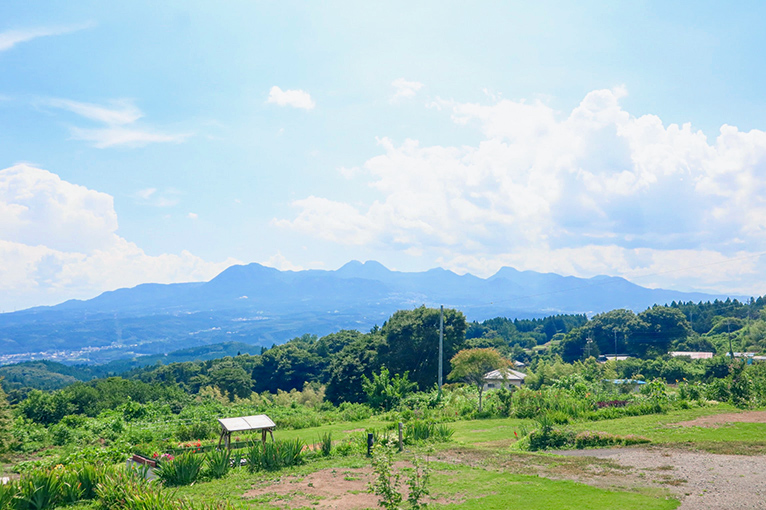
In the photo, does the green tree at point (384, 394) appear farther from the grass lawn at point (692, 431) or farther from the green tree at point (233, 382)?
the green tree at point (233, 382)

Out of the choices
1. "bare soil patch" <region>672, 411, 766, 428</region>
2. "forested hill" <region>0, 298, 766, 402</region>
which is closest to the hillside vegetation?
"forested hill" <region>0, 298, 766, 402</region>

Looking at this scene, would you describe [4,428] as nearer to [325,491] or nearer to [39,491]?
[39,491]

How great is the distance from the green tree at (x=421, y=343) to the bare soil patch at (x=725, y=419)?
24.2 metres

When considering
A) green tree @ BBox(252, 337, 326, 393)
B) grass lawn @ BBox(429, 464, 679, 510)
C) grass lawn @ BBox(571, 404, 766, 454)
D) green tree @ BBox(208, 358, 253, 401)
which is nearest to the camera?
grass lawn @ BBox(429, 464, 679, 510)

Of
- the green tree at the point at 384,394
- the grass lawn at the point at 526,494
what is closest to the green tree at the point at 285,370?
the green tree at the point at 384,394

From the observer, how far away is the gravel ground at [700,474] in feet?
28.4

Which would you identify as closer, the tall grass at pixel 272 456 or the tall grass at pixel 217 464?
the tall grass at pixel 217 464

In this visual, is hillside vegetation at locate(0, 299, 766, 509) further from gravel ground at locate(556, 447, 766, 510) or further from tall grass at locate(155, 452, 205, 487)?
gravel ground at locate(556, 447, 766, 510)

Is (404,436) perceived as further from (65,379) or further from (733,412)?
(65,379)

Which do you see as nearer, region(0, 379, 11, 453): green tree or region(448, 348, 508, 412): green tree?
region(0, 379, 11, 453): green tree

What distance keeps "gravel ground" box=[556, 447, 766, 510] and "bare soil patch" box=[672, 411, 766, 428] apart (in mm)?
4243

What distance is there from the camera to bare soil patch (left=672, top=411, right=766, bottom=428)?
15.8 meters

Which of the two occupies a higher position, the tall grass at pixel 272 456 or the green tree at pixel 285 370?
the tall grass at pixel 272 456

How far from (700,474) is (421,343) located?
32.5m
